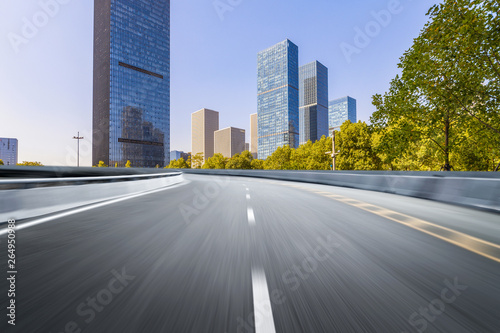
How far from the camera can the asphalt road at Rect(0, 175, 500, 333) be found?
2.01m

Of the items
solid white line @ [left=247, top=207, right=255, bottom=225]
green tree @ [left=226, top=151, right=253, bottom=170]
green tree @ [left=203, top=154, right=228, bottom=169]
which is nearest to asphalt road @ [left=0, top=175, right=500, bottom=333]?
solid white line @ [left=247, top=207, right=255, bottom=225]

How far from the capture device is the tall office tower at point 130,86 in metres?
142

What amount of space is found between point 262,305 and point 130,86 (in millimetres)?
165189

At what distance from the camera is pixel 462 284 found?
2.67m

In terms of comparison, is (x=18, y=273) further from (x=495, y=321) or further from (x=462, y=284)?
(x=462, y=284)

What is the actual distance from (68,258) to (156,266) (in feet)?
3.87

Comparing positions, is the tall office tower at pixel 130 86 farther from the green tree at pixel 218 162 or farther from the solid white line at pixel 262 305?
the solid white line at pixel 262 305

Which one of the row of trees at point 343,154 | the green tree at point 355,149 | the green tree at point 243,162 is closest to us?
the green tree at point 355,149

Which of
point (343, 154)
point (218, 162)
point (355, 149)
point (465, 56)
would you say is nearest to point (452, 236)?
point (465, 56)

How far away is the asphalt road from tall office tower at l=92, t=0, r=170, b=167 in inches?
5940

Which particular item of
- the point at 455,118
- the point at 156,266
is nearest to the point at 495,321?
the point at 156,266

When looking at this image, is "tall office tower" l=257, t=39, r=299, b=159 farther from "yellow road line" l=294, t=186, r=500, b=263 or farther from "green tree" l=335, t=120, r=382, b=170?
"yellow road line" l=294, t=186, r=500, b=263

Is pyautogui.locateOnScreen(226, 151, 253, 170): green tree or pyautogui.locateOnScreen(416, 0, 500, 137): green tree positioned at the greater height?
pyautogui.locateOnScreen(416, 0, 500, 137): green tree

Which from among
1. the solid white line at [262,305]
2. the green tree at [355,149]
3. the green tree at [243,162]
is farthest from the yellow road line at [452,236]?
the green tree at [243,162]
